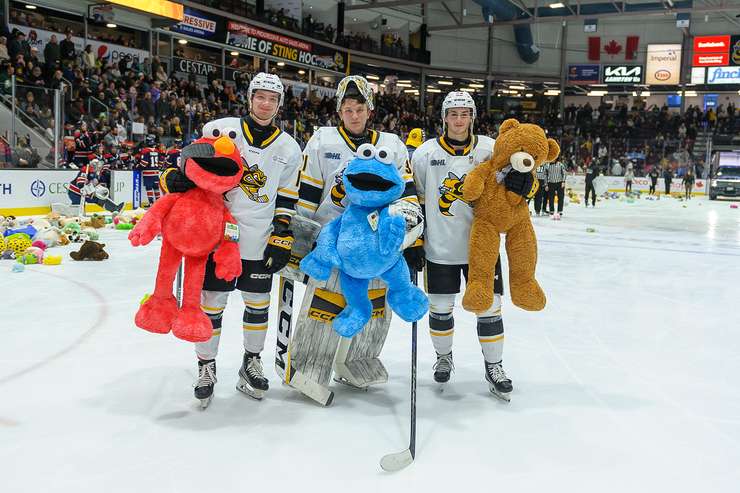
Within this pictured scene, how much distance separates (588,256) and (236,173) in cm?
611

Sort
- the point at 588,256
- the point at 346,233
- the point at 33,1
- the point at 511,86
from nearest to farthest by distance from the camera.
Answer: the point at 346,233, the point at 588,256, the point at 33,1, the point at 511,86

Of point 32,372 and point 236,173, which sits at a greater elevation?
point 236,173

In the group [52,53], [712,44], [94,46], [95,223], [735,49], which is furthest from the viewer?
[712,44]

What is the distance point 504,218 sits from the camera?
3.07m

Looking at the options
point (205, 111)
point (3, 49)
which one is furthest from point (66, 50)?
point (205, 111)

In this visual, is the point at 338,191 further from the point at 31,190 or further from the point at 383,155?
the point at 31,190

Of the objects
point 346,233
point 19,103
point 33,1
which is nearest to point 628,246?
point 346,233

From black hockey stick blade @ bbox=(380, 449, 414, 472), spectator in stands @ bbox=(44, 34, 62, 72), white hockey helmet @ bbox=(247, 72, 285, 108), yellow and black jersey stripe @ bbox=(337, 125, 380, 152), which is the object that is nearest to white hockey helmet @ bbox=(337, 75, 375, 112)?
yellow and black jersey stripe @ bbox=(337, 125, 380, 152)

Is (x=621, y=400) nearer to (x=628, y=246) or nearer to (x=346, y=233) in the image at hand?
(x=346, y=233)

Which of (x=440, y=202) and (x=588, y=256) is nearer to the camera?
(x=440, y=202)

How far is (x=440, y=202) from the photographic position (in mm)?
3201

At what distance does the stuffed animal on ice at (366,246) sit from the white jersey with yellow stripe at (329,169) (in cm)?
22

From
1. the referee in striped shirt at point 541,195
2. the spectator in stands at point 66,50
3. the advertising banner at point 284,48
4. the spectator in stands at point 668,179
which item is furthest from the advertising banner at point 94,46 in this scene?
the spectator in stands at point 668,179

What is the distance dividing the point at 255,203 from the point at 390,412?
3.78 ft
